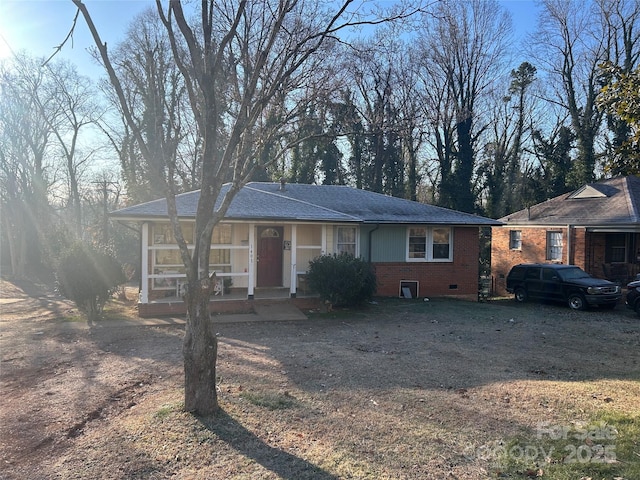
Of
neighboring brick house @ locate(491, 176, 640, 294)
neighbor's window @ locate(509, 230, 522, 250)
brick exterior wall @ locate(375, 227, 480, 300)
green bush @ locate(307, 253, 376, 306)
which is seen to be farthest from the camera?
neighbor's window @ locate(509, 230, 522, 250)

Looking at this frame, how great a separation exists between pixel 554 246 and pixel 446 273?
756cm

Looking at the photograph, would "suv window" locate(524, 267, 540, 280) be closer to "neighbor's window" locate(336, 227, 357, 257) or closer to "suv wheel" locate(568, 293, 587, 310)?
"suv wheel" locate(568, 293, 587, 310)

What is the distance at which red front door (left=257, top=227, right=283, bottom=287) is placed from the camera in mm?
15380

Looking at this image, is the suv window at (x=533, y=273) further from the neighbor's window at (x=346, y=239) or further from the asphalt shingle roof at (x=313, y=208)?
the neighbor's window at (x=346, y=239)

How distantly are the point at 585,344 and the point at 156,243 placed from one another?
39.0 feet

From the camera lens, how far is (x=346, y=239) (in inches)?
637

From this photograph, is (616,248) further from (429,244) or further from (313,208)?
(313,208)

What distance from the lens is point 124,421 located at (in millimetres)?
5191

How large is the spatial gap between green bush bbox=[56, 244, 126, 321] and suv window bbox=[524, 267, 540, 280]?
46.2 feet

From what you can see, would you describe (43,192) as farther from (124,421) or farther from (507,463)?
(507,463)

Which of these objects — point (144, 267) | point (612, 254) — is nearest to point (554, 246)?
point (612, 254)

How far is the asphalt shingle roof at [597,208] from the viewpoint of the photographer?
18516 mm

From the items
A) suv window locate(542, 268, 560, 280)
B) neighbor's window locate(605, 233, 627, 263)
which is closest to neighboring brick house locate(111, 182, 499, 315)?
suv window locate(542, 268, 560, 280)

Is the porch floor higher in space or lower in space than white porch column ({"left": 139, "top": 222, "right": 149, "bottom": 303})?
lower
